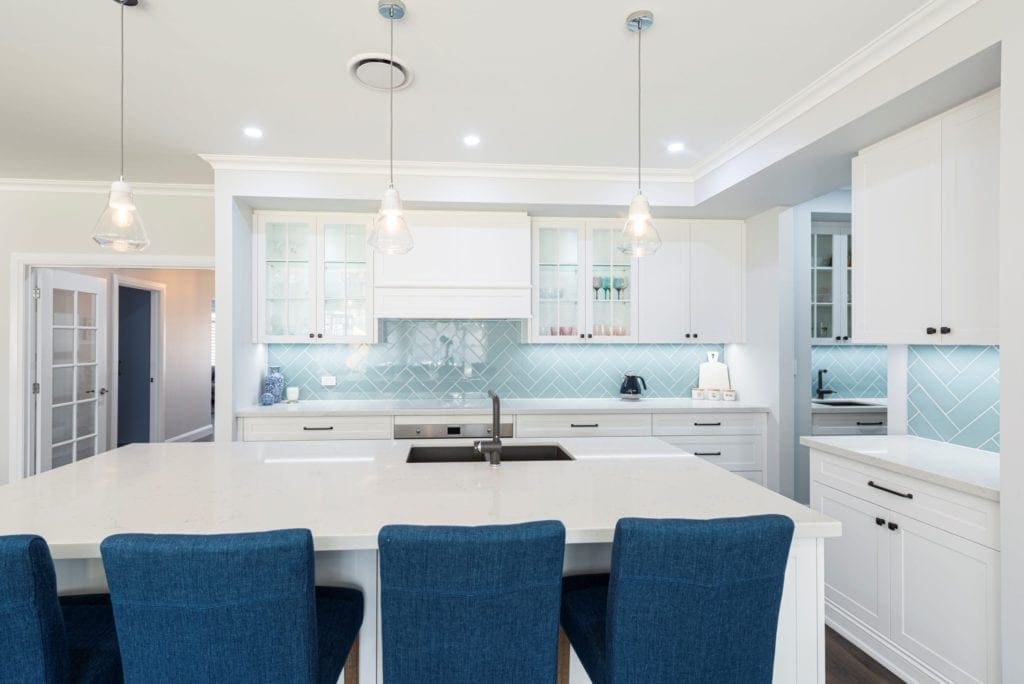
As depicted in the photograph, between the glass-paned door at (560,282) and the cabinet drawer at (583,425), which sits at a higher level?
the glass-paned door at (560,282)

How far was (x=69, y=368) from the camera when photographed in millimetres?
4355

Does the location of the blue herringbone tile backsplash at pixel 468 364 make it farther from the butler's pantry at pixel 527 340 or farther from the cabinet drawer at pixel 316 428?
the cabinet drawer at pixel 316 428

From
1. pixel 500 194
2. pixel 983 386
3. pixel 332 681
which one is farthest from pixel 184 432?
pixel 983 386

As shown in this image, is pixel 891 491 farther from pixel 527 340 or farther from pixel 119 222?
pixel 119 222

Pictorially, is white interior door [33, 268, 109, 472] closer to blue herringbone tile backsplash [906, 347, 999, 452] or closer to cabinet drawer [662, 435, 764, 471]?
cabinet drawer [662, 435, 764, 471]

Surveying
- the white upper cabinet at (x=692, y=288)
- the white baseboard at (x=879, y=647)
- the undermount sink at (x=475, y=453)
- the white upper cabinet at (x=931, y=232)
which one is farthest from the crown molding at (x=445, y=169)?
the white baseboard at (x=879, y=647)

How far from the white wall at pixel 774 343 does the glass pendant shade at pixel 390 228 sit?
9.11ft

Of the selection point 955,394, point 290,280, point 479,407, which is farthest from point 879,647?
point 290,280

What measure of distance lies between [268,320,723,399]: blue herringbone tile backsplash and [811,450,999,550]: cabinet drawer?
1.81 m

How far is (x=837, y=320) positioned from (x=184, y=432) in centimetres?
765

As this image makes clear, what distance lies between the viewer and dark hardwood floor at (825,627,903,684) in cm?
215

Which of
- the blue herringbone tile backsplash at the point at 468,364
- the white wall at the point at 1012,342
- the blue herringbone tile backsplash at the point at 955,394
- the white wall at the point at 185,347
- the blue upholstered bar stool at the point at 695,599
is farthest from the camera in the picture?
the white wall at the point at 185,347

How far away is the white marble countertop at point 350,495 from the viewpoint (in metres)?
1.36

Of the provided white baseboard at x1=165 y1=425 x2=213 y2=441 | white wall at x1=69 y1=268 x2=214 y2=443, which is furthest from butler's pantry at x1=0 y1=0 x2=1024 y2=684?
white baseboard at x1=165 y1=425 x2=213 y2=441
